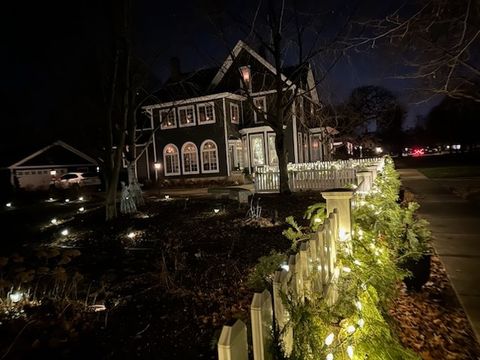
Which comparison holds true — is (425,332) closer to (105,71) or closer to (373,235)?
(373,235)

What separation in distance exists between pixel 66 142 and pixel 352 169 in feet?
119

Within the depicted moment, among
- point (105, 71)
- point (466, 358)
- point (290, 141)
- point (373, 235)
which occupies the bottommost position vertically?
point (466, 358)

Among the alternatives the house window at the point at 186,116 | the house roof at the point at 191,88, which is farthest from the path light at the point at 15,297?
the house window at the point at 186,116

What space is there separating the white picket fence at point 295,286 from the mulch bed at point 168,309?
0.82 m

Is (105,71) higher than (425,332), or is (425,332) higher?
(105,71)

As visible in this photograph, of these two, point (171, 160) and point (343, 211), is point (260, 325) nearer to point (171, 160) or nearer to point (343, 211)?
point (343, 211)

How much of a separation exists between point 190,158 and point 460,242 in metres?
23.2

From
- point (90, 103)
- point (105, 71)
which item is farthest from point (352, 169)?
point (90, 103)

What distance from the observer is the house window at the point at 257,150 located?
1057 inches

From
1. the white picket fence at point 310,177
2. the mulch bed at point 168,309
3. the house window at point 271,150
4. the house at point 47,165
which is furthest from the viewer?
the house at point 47,165

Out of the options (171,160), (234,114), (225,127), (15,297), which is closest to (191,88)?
(234,114)

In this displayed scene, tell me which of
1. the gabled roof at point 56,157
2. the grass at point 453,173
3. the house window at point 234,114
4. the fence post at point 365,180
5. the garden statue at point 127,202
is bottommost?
the grass at point 453,173

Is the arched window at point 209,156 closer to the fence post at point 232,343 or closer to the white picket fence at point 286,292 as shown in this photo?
the white picket fence at point 286,292

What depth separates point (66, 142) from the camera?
135ft
